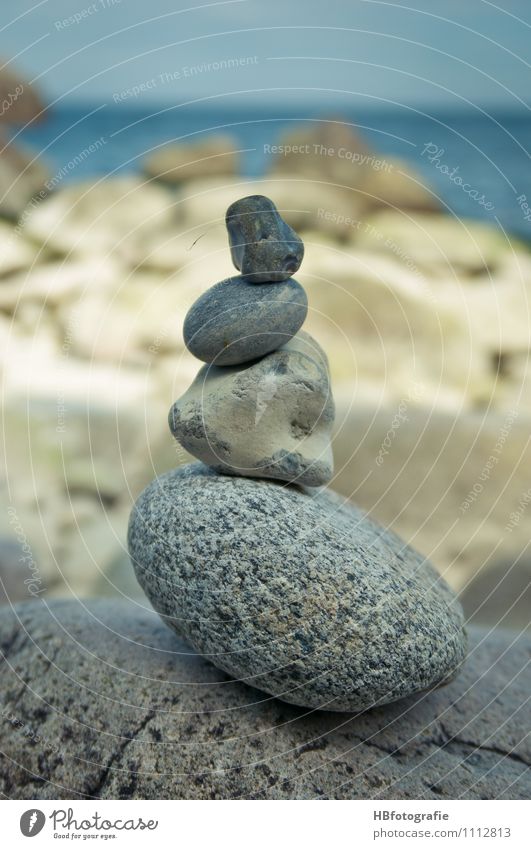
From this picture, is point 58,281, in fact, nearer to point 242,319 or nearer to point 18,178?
point 18,178

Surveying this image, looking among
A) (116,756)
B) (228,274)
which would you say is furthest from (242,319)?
(228,274)

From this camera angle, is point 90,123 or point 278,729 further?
point 90,123

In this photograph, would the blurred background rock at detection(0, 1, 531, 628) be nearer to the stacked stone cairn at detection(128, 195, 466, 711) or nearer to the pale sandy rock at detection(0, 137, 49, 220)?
the pale sandy rock at detection(0, 137, 49, 220)

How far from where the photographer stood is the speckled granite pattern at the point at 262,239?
3295mm

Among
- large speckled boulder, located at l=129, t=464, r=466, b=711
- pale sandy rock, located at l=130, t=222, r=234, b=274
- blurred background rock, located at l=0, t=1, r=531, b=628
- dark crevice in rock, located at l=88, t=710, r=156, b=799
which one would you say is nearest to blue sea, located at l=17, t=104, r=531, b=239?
blurred background rock, located at l=0, t=1, r=531, b=628

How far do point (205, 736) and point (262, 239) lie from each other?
1.95 m

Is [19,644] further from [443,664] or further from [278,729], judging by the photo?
[443,664]

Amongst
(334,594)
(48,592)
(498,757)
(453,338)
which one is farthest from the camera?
(453,338)

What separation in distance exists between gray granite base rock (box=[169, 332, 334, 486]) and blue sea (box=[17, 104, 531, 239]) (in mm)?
5304

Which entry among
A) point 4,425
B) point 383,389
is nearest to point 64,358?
point 4,425

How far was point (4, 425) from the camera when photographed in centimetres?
757

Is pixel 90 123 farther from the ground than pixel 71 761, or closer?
farther from the ground

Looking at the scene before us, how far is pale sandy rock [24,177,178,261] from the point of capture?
8422mm

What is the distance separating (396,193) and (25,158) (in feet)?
12.5
